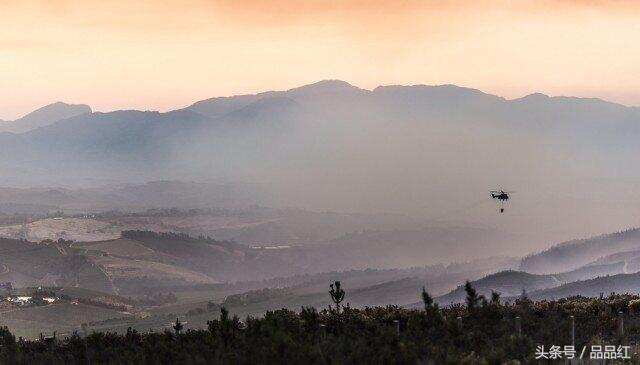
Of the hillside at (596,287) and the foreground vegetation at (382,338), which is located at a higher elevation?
the foreground vegetation at (382,338)

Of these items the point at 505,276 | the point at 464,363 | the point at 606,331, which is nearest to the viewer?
the point at 464,363

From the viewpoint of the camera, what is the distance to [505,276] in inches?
6688

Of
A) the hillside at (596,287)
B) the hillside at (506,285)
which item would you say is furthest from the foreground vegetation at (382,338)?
the hillside at (506,285)

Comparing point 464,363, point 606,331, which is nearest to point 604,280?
point 606,331

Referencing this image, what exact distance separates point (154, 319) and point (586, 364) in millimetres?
154176

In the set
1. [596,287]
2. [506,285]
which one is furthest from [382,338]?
[506,285]

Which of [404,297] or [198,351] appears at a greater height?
[198,351]

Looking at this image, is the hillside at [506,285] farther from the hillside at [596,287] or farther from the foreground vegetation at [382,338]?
the foreground vegetation at [382,338]

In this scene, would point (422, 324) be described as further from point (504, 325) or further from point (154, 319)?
point (154, 319)

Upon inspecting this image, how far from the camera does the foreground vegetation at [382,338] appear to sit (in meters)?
53.1

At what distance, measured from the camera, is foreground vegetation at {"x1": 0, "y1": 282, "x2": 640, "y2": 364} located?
5309cm

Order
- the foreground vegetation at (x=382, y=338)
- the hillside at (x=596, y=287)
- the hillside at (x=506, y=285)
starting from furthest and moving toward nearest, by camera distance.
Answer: the hillside at (x=506, y=285) < the hillside at (x=596, y=287) < the foreground vegetation at (x=382, y=338)

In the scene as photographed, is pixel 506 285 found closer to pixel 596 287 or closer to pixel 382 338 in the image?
pixel 596 287

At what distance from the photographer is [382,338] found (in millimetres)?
59094
